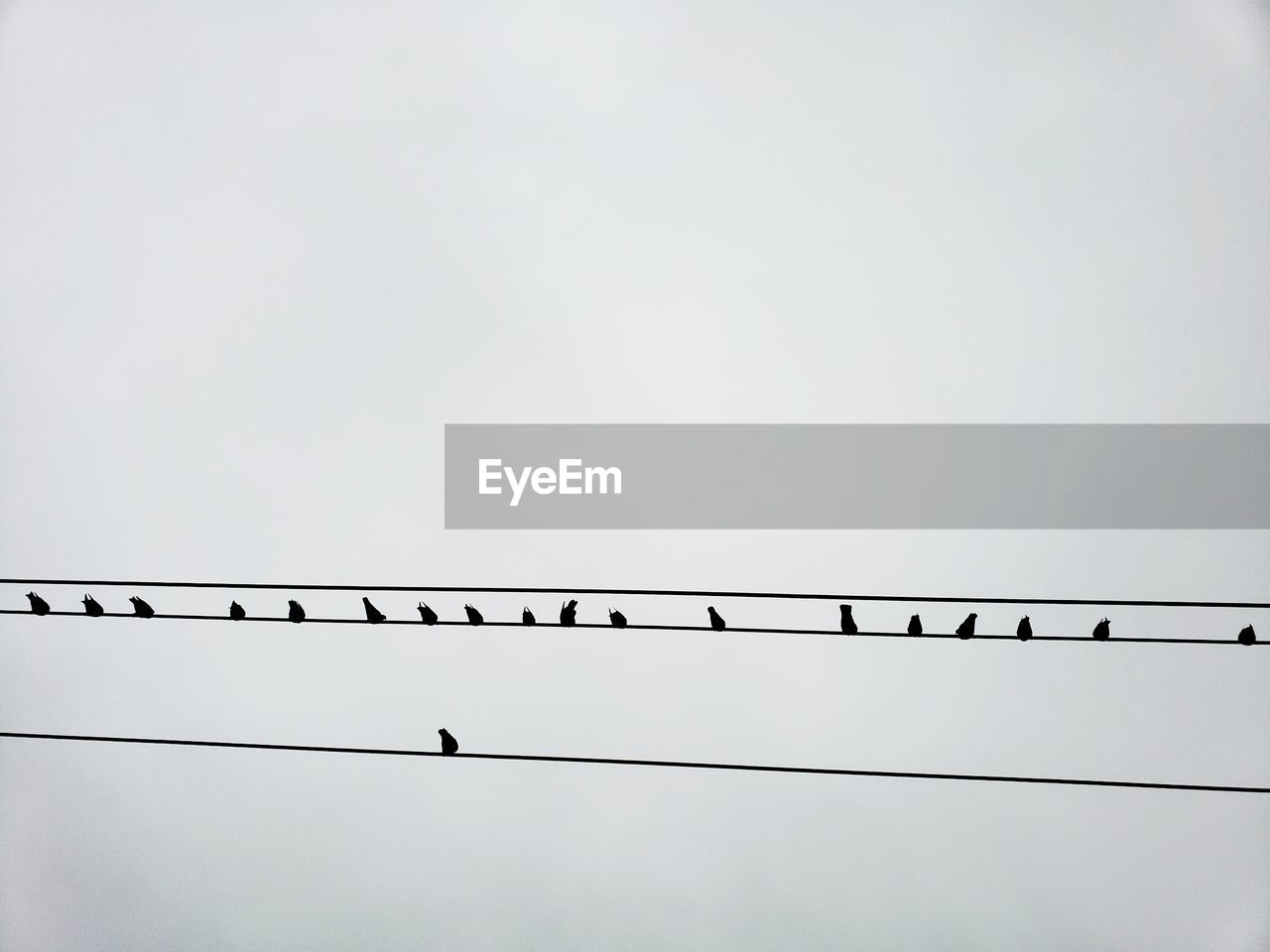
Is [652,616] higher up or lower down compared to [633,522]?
lower down

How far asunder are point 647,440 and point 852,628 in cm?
2730

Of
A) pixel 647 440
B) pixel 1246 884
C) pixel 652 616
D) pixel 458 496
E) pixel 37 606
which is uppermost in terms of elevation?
pixel 37 606

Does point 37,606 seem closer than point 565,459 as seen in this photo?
Yes

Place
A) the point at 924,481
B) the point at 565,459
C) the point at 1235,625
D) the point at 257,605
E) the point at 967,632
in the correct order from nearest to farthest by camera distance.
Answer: the point at 967,632, the point at 1235,625, the point at 257,605, the point at 924,481, the point at 565,459

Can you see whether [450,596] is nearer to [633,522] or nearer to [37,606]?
[633,522]

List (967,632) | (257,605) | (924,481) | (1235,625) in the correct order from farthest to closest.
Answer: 1. (924,481)
2. (257,605)
3. (1235,625)
4. (967,632)

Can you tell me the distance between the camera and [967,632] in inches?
480

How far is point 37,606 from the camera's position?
42.0 feet

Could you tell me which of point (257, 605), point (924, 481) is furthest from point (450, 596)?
point (924, 481)

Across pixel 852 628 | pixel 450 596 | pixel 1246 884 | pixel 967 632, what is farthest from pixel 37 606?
pixel 1246 884

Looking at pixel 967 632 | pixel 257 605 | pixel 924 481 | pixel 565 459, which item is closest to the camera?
pixel 967 632

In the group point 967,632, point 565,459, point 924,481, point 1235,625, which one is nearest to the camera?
point 967,632

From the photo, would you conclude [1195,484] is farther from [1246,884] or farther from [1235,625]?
[1246,884]

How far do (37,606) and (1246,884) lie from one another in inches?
1420
